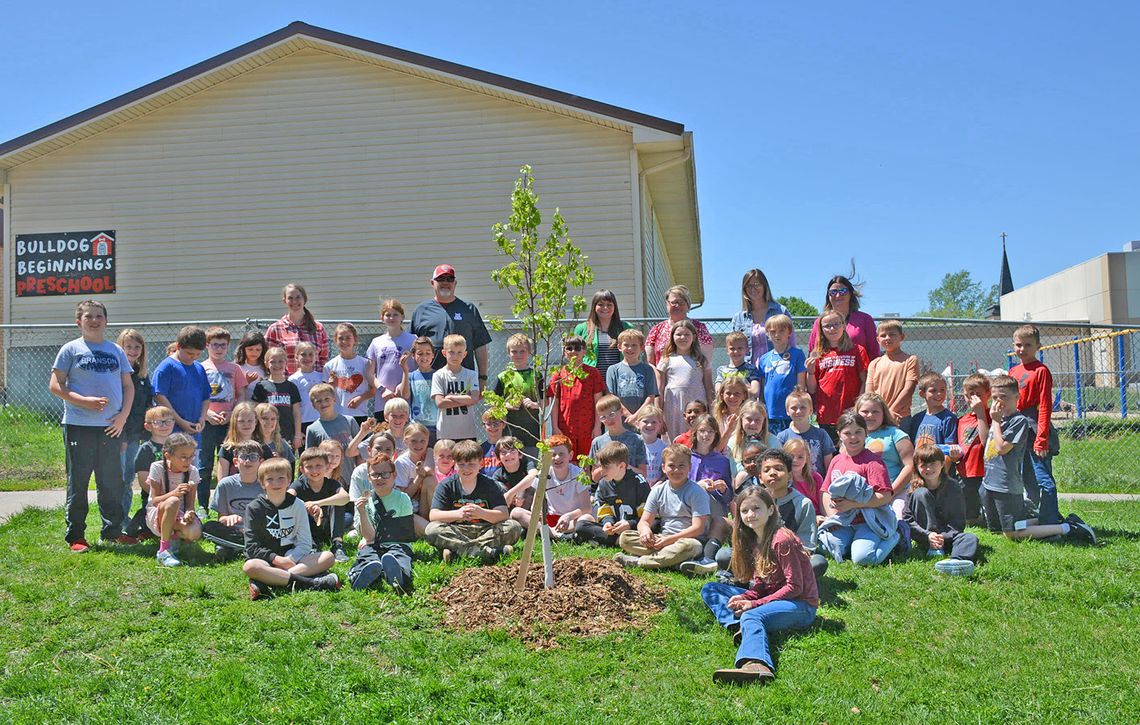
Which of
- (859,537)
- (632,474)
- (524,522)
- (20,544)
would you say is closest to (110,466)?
(20,544)

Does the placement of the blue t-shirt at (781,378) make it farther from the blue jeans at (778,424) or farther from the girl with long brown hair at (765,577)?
the girl with long brown hair at (765,577)

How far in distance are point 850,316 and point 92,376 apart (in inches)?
249

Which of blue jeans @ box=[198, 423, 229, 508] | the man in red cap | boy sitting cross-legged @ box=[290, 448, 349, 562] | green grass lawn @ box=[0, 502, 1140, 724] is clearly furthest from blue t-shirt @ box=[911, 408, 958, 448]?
blue jeans @ box=[198, 423, 229, 508]

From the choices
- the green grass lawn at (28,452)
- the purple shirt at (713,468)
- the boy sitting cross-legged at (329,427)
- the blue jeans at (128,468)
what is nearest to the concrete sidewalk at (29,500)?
the green grass lawn at (28,452)

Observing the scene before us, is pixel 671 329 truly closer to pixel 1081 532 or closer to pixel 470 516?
pixel 470 516

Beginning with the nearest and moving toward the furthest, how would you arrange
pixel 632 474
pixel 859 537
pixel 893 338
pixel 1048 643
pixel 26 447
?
pixel 1048 643 → pixel 859 537 → pixel 632 474 → pixel 893 338 → pixel 26 447

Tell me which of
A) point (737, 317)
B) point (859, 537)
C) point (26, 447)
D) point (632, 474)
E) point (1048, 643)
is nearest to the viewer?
point (1048, 643)

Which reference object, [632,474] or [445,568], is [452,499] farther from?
[632,474]

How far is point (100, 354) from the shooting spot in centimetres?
717

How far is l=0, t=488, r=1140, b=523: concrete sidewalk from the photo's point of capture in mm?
8562

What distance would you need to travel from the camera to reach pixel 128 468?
7.63 meters

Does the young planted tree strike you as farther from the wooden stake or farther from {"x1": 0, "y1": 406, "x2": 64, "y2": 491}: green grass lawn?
{"x1": 0, "y1": 406, "x2": 64, "y2": 491}: green grass lawn

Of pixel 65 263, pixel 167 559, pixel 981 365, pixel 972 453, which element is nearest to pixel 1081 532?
pixel 972 453

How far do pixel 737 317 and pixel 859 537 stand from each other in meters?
2.48
